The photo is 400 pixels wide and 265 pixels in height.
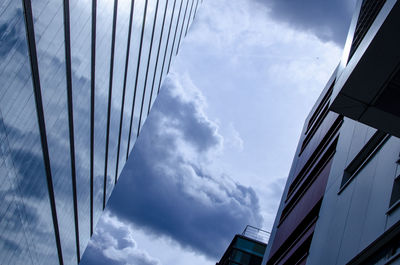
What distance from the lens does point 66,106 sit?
24.0 m

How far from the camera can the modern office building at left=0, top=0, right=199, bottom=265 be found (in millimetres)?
17297

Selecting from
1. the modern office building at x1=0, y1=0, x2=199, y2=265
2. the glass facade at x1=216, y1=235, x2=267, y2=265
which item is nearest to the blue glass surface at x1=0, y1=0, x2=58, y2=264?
the modern office building at x1=0, y1=0, x2=199, y2=265

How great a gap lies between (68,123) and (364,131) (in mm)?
17587

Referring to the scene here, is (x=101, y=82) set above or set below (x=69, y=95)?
above

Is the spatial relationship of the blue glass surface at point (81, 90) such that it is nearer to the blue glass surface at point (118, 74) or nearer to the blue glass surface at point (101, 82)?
the blue glass surface at point (101, 82)

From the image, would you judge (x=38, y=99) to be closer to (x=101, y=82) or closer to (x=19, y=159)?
(x=19, y=159)

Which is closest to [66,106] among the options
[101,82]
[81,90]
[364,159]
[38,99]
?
[81,90]

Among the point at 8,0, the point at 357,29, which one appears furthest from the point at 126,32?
the point at 357,29

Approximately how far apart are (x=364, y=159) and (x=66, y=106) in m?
16.8

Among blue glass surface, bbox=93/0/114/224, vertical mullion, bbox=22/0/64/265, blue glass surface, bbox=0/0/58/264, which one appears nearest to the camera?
blue glass surface, bbox=0/0/58/264

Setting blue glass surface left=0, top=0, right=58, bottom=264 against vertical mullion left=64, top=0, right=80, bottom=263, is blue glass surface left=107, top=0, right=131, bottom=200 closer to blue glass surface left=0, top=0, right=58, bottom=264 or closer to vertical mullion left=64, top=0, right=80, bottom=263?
vertical mullion left=64, top=0, right=80, bottom=263

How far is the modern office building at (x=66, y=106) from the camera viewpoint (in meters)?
17.3

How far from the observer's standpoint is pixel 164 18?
3803 cm

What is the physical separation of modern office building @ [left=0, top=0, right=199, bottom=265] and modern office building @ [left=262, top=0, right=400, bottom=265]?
479 inches
